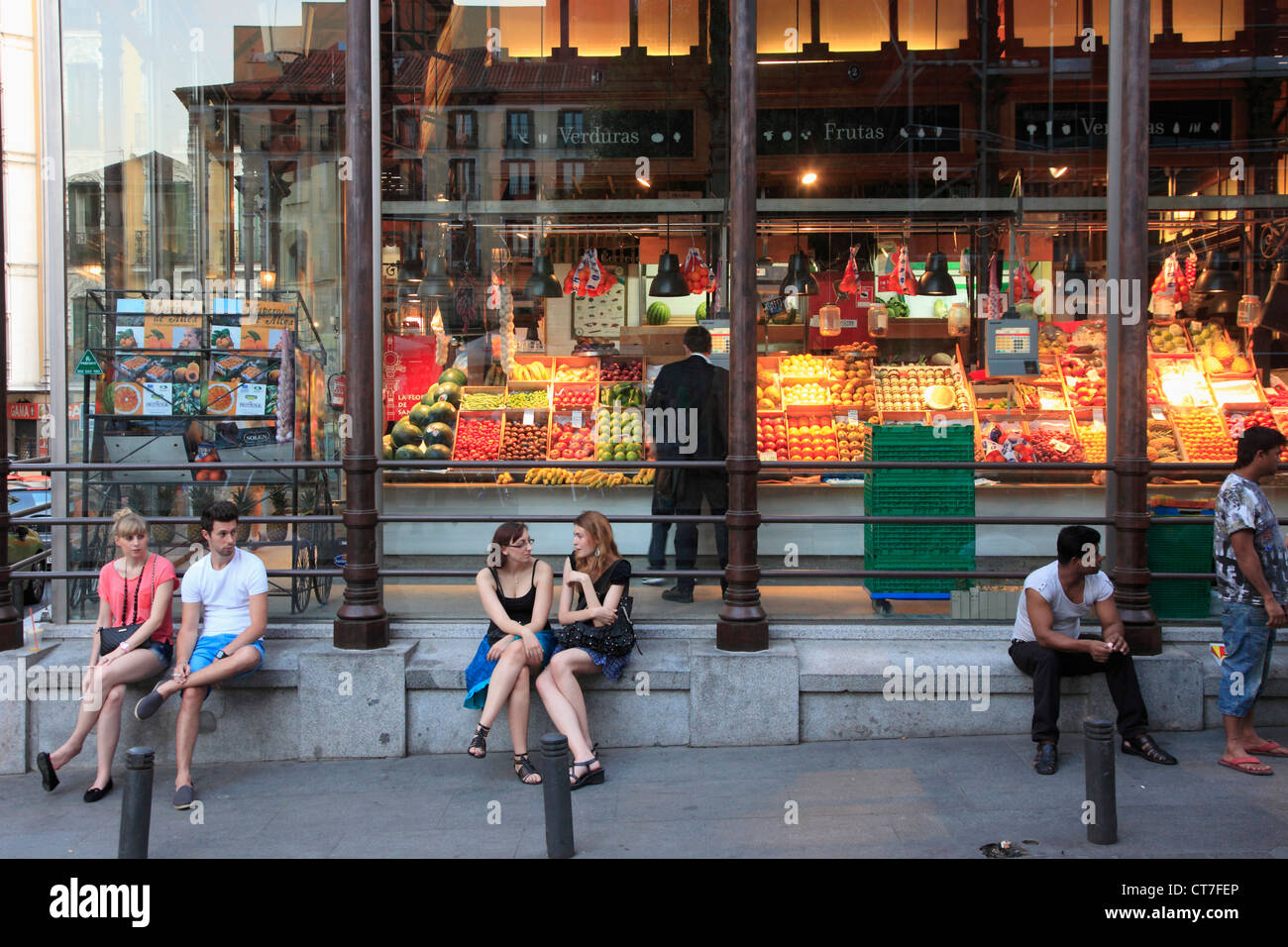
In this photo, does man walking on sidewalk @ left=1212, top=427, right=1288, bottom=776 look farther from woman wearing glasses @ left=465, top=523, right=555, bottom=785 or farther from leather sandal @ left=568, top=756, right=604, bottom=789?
woman wearing glasses @ left=465, top=523, right=555, bottom=785

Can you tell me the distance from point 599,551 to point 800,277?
6.74 metres

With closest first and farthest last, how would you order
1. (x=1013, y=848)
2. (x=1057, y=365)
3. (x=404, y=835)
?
(x=1013, y=848) < (x=404, y=835) < (x=1057, y=365)

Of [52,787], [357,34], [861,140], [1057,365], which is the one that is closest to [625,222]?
[861,140]

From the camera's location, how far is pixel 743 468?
6.51m

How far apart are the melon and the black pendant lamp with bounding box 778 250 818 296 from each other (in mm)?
4639

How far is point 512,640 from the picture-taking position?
5871 millimetres

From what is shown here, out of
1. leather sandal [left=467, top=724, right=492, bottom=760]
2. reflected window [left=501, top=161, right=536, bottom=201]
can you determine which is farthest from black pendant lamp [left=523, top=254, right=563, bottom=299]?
leather sandal [left=467, top=724, right=492, bottom=760]

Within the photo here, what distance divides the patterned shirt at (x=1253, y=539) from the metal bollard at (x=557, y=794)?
3.87m

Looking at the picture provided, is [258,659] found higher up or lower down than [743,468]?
lower down

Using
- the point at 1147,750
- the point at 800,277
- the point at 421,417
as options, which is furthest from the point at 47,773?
the point at 800,277

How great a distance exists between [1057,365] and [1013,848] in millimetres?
7370

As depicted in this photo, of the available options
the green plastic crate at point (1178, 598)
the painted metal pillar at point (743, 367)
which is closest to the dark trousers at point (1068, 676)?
the green plastic crate at point (1178, 598)

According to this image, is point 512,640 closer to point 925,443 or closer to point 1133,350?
point 925,443

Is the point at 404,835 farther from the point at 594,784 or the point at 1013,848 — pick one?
the point at 1013,848
